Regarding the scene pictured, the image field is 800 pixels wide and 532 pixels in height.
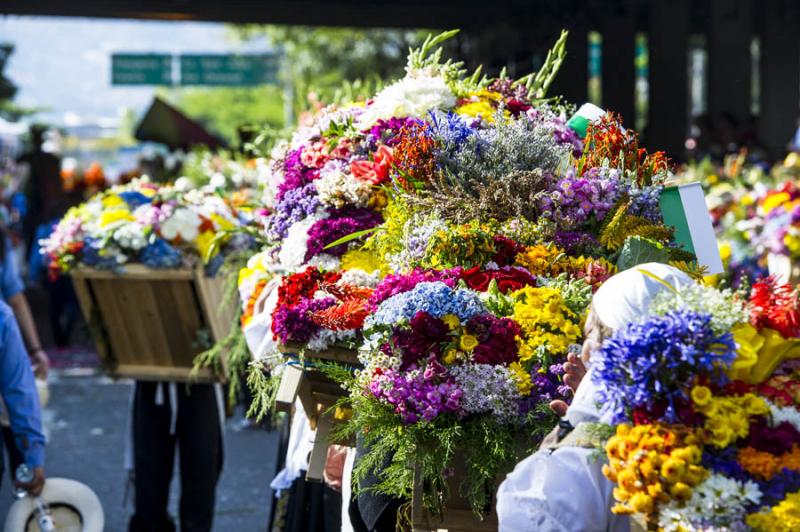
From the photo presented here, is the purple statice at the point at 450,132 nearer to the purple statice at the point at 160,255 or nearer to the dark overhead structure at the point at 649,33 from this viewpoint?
the purple statice at the point at 160,255

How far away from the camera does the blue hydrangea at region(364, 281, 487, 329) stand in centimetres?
306

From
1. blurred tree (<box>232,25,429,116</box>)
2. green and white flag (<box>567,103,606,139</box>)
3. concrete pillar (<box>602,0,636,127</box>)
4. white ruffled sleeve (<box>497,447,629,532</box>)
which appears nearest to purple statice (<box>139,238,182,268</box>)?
green and white flag (<box>567,103,606,139</box>)

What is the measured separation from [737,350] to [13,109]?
46877 millimetres

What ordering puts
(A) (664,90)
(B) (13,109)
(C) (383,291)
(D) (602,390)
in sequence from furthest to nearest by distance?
(B) (13,109)
(A) (664,90)
(C) (383,291)
(D) (602,390)

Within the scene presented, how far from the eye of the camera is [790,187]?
8.45 meters

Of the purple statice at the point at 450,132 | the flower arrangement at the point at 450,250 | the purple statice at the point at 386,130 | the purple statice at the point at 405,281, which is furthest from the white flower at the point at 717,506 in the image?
the purple statice at the point at 386,130

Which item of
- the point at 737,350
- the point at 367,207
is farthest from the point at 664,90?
the point at 737,350

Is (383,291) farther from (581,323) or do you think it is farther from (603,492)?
(603,492)

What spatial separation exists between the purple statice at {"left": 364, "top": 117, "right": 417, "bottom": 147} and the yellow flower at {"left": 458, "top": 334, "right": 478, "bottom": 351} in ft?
4.04

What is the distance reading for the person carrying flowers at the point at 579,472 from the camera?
2.44 m

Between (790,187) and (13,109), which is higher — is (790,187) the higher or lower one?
the higher one

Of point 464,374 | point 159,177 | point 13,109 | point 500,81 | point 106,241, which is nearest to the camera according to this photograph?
point 464,374

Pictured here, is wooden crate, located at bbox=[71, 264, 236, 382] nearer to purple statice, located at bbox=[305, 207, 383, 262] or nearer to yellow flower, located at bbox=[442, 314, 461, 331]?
purple statice, located at bbox=[305, 207, 383, 262]

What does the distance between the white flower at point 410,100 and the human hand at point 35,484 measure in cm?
202
